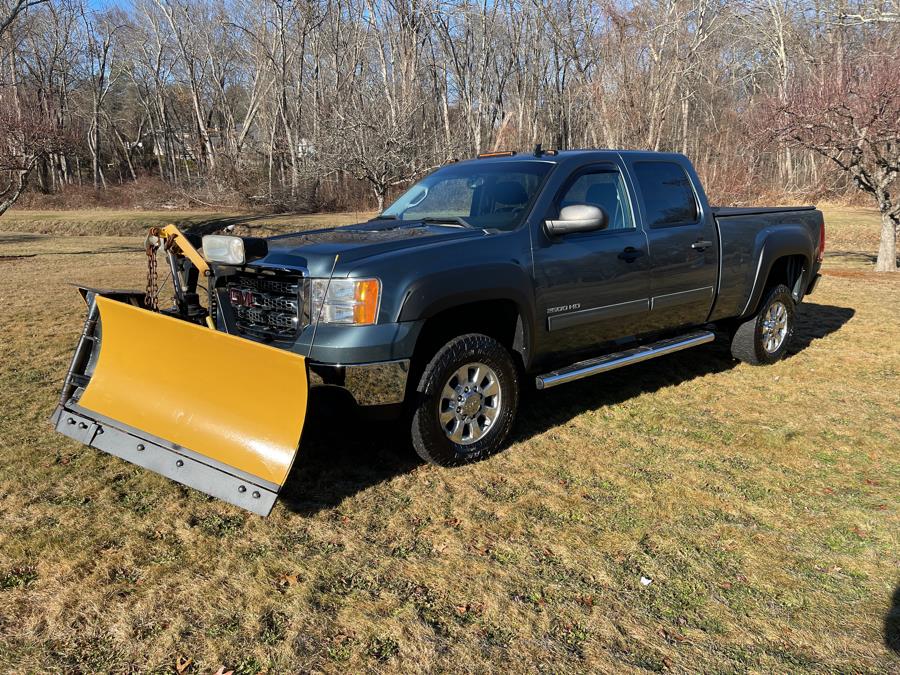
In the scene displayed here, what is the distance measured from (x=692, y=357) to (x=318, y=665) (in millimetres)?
5747

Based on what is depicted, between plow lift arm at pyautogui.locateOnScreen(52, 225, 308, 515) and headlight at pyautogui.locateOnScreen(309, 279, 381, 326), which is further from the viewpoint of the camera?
headlight at pyautogui.locateOnScreen(309, 279, 381, 326)

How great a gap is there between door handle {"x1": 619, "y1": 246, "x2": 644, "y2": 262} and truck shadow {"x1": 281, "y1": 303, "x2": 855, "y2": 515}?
4.24 ft

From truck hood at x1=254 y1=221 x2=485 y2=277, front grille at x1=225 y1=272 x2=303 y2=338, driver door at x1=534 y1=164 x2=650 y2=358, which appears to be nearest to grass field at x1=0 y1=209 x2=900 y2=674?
front grille at x1=225 y1=272 x2=303 y2=338

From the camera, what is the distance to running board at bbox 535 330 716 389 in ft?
15.4

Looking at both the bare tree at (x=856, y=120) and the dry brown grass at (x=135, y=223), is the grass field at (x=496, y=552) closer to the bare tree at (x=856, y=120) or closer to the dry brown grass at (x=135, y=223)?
the bare tree at (x=856, y=120)

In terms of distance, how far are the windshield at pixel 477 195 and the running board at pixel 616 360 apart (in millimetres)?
1052

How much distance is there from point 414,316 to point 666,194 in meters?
2.83

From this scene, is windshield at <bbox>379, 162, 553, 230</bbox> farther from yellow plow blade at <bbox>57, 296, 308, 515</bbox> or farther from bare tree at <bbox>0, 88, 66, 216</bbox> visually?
bare tree at <bbox>0, 88, 66, 216</bbox>

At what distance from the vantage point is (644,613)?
297 centimetres

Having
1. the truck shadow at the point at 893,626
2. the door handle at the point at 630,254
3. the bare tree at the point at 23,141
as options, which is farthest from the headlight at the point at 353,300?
the bare tree at the point at 23,141

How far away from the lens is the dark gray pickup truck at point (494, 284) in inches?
152

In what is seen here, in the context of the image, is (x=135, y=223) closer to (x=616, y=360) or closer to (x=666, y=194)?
(x=666, y=194)

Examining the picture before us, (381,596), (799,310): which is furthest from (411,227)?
(799,310)

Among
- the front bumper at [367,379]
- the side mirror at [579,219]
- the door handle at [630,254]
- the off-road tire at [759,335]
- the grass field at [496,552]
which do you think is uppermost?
the side mirror at [579,219]
